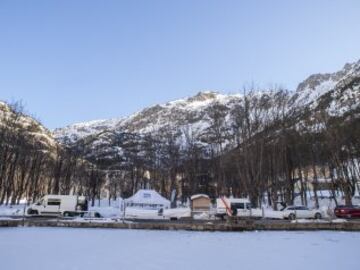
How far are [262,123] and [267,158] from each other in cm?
670

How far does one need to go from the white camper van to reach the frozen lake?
21.8 m

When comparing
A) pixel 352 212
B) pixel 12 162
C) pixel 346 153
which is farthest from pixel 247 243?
A: pixel 12 162

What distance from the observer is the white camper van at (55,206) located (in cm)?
4064

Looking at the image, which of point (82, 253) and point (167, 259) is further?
point (82, 253)

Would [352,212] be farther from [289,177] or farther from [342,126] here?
[342,126]

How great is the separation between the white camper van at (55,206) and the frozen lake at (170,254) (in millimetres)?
21784

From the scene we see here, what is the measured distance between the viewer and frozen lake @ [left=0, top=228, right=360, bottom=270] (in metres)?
12.4

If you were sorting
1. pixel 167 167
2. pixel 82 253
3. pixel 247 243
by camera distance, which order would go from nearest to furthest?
pixel 82 253 < pixel 247 243 < pixel 167 167

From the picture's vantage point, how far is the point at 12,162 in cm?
6234

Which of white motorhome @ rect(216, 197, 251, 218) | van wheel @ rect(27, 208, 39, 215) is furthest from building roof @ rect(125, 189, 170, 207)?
van wheel @ rect(27, 208, 39, 215)

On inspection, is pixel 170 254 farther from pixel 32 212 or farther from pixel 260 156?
pixel 260 156

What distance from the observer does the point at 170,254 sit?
15.0m

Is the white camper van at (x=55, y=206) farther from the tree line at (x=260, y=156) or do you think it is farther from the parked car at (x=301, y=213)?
the parked car at (x=301, y=213)

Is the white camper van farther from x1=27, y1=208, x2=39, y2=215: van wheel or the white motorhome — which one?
the white motorhome
